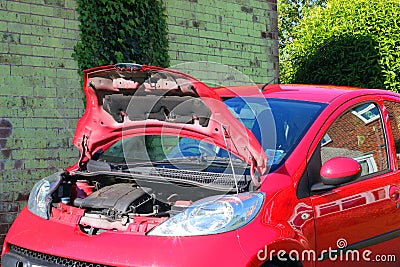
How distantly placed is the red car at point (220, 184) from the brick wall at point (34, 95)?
2016 mm

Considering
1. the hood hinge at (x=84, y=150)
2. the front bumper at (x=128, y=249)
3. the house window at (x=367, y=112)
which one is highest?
the house window at (x=367, y=112)

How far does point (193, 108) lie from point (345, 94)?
125cm

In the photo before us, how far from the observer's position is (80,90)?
7.46 m

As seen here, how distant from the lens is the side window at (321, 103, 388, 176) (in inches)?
172

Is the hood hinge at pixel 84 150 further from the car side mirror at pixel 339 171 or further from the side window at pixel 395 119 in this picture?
the side window at pixel 395 119

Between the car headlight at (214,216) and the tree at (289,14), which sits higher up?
the tree at (289,14)

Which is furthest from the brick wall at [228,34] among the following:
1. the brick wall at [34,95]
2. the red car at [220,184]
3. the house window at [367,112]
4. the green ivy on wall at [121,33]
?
the house window at [367,112]

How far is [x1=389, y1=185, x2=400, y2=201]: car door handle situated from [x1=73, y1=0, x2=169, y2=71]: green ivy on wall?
4.11m

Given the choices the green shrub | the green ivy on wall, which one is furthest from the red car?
the green shrub

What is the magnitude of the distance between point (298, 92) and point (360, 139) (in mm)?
596

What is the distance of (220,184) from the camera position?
404cm

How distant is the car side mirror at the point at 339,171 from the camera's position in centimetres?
398

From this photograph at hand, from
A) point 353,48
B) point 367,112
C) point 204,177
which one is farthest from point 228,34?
point 204,177

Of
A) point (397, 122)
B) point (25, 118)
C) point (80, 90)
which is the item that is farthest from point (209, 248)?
point (80, 90)
